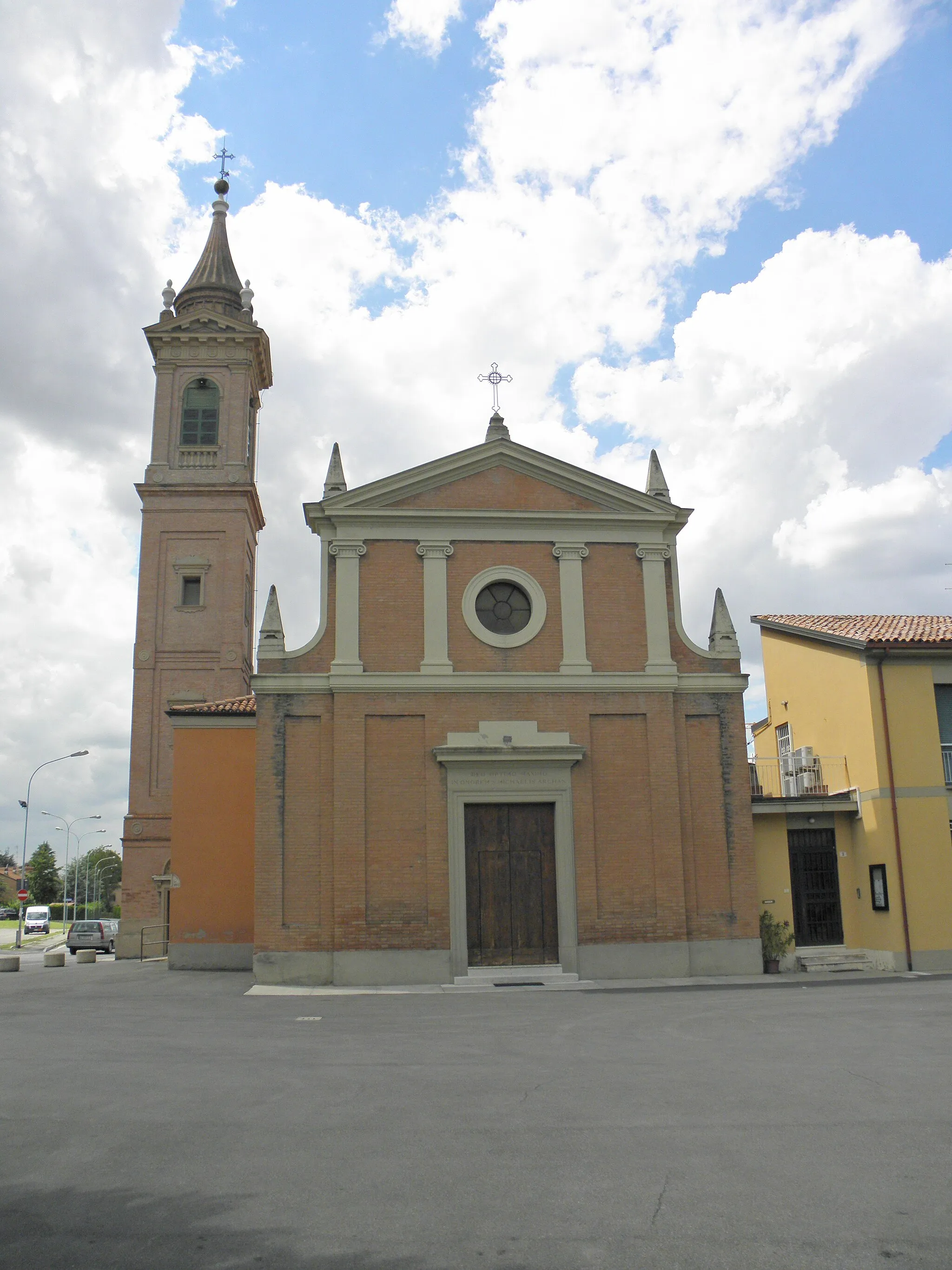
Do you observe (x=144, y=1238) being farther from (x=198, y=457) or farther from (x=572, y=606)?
(x=198, y=457)

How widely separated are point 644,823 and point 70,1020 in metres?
10.7

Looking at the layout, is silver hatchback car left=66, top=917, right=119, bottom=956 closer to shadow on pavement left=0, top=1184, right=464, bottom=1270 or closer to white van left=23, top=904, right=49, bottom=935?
white van left=23, top=904, right=49, bottom=935

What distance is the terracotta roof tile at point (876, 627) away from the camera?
21766 mm

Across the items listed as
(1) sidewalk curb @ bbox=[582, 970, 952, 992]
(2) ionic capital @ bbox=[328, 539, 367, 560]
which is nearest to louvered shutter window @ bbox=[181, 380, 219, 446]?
(2) ionic capital @ bbox=[328, 539, 367, 560]

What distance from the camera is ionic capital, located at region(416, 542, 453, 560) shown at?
2134cm

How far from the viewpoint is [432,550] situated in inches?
841

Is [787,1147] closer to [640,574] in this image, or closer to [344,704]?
[344,704]

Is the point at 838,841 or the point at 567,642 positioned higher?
the point at 567,642

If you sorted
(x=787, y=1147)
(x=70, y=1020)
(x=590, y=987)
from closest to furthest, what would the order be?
(x=787, y=1147)
(x=70, y=1020)
(x=590, y=987)

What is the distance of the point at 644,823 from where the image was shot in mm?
20500

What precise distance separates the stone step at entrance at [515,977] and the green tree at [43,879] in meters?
86.4

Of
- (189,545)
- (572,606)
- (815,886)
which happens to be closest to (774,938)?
(815,886)

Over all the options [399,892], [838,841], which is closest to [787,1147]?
[399,892]

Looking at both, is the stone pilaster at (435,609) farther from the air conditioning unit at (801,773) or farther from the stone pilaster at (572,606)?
the air conditioning unit at (801,773)
